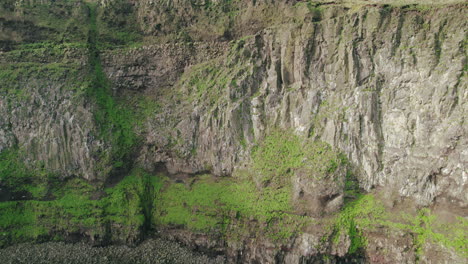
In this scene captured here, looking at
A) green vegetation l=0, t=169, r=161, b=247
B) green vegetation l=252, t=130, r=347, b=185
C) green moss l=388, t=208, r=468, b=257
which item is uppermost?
green vegetation l=252, t=130, r=347, b=185

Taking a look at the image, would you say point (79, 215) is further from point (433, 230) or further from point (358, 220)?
point (433, 230)

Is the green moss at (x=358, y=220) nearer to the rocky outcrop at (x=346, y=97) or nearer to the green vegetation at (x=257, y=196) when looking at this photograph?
the rocky outcrop at (x=346, y=97)

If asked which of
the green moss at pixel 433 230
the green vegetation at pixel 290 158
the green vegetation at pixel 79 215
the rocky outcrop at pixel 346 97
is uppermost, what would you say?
the rocky outcrop at pixel 346 97

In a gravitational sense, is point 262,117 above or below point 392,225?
above

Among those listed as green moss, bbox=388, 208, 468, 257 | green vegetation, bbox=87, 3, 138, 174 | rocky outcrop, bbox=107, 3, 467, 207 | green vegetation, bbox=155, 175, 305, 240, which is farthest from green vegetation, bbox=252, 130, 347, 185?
green vegetation, bbox=87, 3, 138, 174

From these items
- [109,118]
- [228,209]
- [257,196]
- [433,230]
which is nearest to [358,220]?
[433,230]

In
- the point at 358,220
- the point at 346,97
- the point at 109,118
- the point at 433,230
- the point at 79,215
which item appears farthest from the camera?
the point at 109,118

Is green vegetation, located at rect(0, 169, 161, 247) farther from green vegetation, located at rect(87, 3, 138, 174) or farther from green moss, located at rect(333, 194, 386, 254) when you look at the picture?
green moss, located at rect(333, 194, 386, 254)

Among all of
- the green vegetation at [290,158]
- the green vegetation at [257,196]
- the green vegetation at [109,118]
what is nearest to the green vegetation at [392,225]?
the green vegetation at [257,196]
